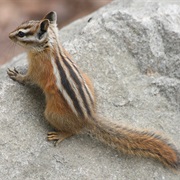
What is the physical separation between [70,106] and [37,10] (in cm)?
506

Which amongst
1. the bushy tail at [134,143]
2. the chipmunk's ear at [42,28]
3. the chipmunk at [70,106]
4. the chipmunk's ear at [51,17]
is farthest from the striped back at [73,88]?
the chipmunk's ear at [51,17]

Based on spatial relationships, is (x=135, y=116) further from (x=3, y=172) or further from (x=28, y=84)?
(x=3, y=172)

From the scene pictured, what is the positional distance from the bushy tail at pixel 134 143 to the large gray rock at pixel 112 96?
70 millimetres

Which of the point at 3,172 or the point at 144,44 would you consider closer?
the point at 3,172

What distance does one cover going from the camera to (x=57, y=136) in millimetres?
4387

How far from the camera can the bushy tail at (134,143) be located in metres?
4.38

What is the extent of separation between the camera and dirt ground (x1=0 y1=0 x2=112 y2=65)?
8.77 metres

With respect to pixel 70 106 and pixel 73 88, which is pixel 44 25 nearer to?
pixel 73 88

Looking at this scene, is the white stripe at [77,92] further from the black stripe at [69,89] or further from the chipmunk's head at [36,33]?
the chipmunk's head at [36,33]

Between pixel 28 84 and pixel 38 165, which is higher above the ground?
pixel 28 84

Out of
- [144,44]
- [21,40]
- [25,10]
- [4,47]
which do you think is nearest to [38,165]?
[21,40]

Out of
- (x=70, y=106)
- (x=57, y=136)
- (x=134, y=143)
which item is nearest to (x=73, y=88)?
(x=70, y=106)

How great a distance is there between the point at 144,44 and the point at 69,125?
121 centimetres

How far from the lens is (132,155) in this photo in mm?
4426
